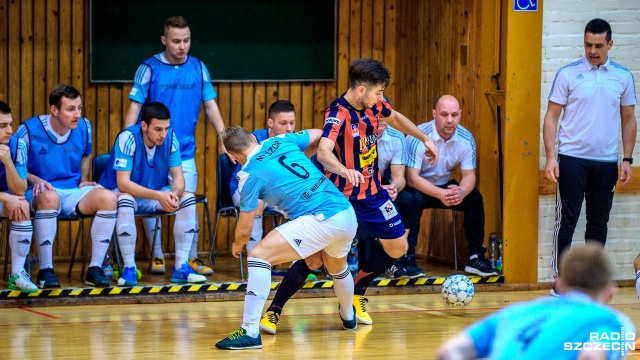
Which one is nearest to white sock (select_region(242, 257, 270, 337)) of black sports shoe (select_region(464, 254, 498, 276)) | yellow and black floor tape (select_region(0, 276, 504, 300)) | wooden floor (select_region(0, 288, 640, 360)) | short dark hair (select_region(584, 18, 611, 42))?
wooden floor (select_region(0, 288, 640, 360))

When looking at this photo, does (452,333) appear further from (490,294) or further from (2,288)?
(2,288)

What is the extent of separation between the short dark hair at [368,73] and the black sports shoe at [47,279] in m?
2.88

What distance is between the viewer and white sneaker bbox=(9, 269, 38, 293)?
25.9 feet

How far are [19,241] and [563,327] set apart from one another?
18.5 feet

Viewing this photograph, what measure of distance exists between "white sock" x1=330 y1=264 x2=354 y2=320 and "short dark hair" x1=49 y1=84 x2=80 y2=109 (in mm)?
2767

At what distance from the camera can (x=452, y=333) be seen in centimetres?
698

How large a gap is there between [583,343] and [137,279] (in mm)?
5954

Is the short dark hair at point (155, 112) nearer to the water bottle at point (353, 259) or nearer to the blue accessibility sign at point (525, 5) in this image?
the water bottle at point (353, 259)

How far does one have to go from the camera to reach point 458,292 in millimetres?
7652

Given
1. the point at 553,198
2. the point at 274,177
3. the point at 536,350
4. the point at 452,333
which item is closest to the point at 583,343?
the point at 536,350

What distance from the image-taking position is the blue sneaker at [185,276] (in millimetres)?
8500

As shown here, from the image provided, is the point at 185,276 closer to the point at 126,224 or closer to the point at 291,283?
the point at 126,224

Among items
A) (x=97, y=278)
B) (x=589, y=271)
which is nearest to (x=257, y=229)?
(x=97, y=278)

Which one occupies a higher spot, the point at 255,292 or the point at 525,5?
the point at 525,5
